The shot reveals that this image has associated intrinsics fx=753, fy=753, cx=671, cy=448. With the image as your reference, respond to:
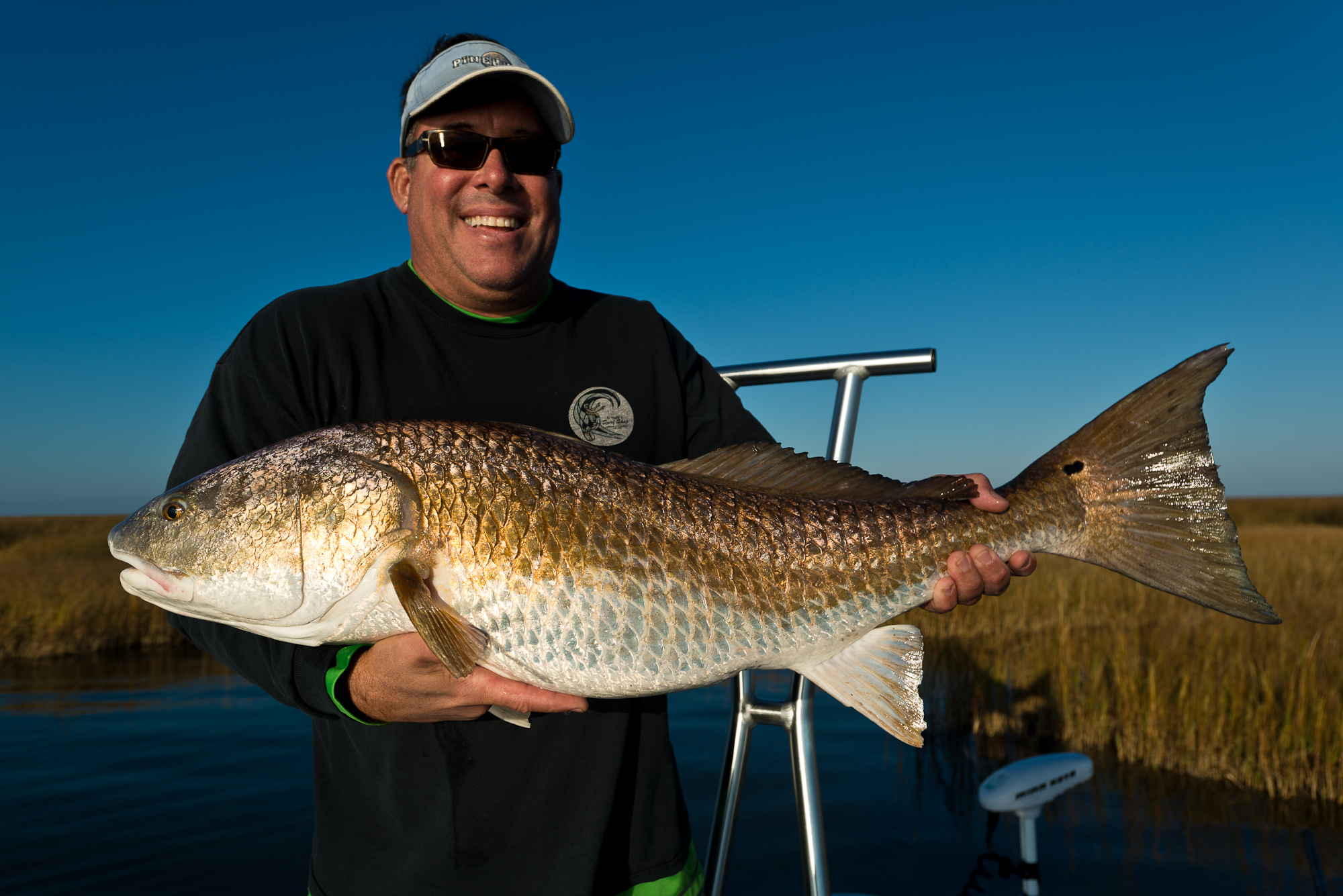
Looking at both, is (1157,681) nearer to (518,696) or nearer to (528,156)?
(518,696)

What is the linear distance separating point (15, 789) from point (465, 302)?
11.0 metres

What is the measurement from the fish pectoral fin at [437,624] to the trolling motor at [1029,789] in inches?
131

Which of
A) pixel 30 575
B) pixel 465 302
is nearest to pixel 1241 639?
pixel 465 302

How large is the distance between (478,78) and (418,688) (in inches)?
87.3

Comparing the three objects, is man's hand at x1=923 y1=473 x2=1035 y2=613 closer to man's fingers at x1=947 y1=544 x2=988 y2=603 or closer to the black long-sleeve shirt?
man's fingers at x1=947 y1=544 x2=988 y2=603

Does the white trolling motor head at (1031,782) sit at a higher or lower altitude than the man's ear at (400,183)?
lower

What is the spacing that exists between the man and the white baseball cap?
0.01m

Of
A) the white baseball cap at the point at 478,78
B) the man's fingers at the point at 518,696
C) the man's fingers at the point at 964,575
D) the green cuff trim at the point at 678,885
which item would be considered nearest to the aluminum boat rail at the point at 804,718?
the green cuff trim at the point at 678,885

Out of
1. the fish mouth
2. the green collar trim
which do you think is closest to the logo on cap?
the green collar trim

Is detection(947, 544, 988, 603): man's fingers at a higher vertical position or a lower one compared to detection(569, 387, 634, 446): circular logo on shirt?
lower

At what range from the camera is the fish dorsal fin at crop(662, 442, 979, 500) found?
8.89 feet

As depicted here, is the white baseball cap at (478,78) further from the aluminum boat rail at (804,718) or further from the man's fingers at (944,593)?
the man's fingers at (944,593)

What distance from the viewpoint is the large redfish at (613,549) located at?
86.9 inches

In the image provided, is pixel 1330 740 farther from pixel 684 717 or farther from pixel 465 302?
pixel 465 302
